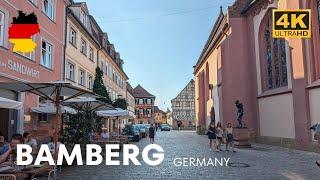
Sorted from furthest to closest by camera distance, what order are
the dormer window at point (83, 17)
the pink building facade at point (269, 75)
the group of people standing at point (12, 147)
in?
the dormer window at point (83, 17), the pink building facade at point (269, 75), the group of people standing at point (12, 147)

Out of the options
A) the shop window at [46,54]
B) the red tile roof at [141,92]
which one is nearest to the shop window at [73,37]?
the shop window at [46,54]

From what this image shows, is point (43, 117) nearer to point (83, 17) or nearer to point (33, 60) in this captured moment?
point (33, 60)

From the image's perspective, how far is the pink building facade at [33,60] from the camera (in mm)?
17031

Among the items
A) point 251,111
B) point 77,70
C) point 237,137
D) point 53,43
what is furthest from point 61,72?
point 251,111

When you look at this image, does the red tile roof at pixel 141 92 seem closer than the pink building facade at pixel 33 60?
No

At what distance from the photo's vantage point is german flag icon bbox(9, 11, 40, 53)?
17.5 meters

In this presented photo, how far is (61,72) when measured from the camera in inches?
985

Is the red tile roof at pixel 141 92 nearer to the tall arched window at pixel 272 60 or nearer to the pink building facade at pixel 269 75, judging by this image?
the pink building facade at pixel 269 75

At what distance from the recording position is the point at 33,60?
20.0m

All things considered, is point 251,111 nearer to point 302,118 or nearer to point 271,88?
point 271,88

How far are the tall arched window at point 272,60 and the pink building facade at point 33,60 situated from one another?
14228 millimetres

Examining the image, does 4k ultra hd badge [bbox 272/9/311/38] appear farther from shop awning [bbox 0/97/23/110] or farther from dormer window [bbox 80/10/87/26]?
dormer window [bbox 80/10/87/26]

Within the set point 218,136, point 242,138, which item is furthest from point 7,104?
point 242,138

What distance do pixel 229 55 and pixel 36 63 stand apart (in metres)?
15.2
